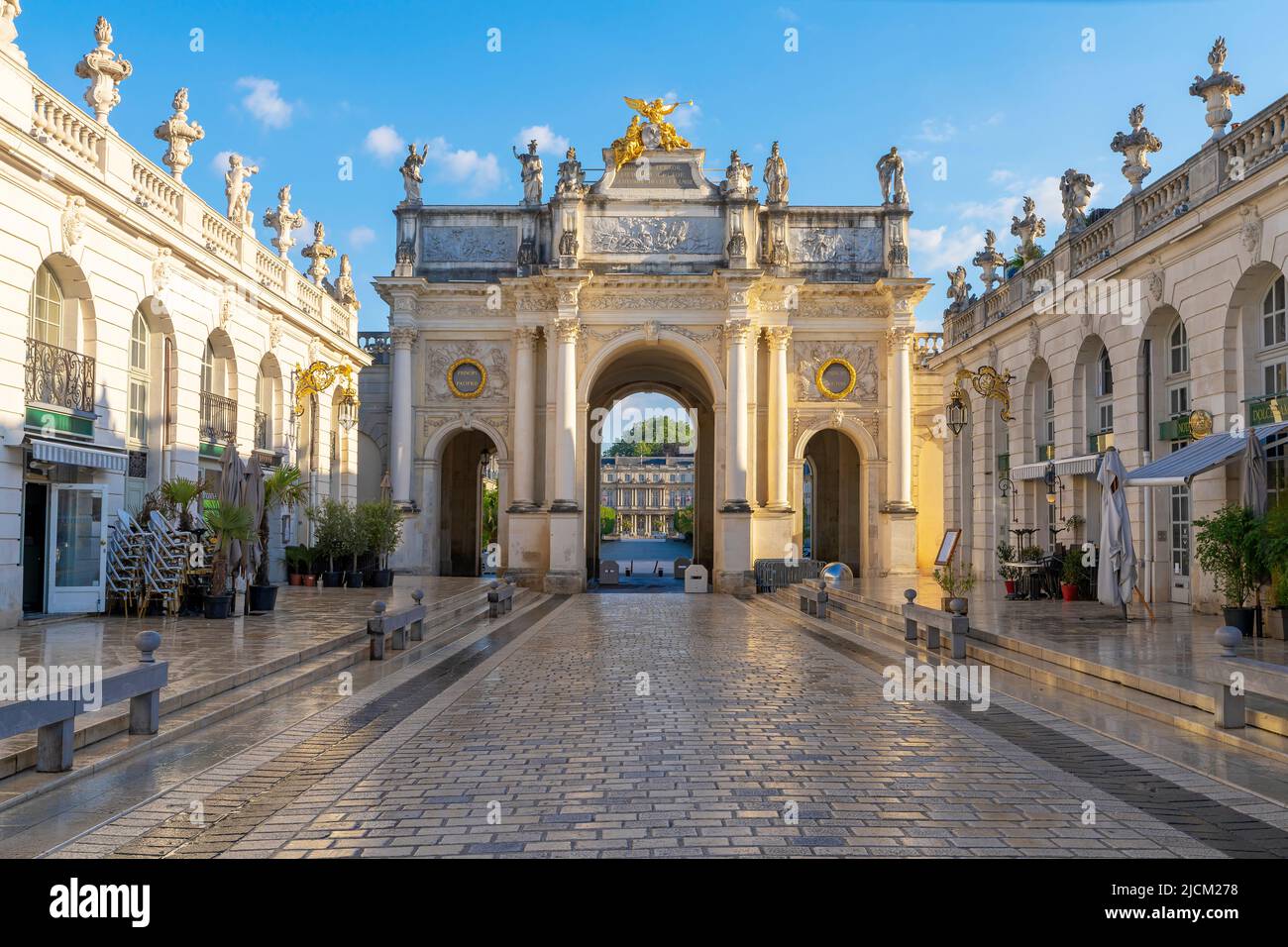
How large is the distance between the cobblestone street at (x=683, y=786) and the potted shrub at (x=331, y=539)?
1452cm

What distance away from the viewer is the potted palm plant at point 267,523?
56.1 ft

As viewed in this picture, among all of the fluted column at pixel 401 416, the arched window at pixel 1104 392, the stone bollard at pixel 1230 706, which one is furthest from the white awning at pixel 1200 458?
the fluted column at pixel 401 416

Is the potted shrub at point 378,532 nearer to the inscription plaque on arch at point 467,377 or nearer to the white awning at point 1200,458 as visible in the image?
the inscription plaque on arch at point 467,377

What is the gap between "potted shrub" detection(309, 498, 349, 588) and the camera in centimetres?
2466

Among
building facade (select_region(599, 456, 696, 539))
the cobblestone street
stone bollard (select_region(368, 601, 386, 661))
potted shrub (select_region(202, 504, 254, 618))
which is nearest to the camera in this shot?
the cobblestone street

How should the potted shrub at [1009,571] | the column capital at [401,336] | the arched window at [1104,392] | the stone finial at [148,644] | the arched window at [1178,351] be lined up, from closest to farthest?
the stone finial at [148,644] → the arched window at [1178,351] → the potted shrub at [1009,571] → the arched window at [1104,392] → the column capital at [401,336]

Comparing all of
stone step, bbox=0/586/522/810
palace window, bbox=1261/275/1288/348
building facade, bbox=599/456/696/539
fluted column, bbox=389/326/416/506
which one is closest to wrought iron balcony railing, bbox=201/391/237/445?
stone step, bbox=0/586/522/810

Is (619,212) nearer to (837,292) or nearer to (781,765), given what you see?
(837,292)

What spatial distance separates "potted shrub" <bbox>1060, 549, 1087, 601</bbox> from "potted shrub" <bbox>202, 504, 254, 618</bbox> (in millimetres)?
15135

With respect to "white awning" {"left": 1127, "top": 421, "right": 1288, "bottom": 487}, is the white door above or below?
below

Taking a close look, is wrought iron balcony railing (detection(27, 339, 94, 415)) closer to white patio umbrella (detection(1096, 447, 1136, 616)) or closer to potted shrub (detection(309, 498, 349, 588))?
potted shrub (detection(309, 498, 349, 588))

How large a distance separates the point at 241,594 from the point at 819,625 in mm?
10126

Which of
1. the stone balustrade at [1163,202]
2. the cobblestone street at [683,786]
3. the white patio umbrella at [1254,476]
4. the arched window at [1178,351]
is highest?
the stone balustrade at [1163,202]

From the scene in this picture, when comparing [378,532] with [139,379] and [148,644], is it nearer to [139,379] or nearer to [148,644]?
[139,379]
